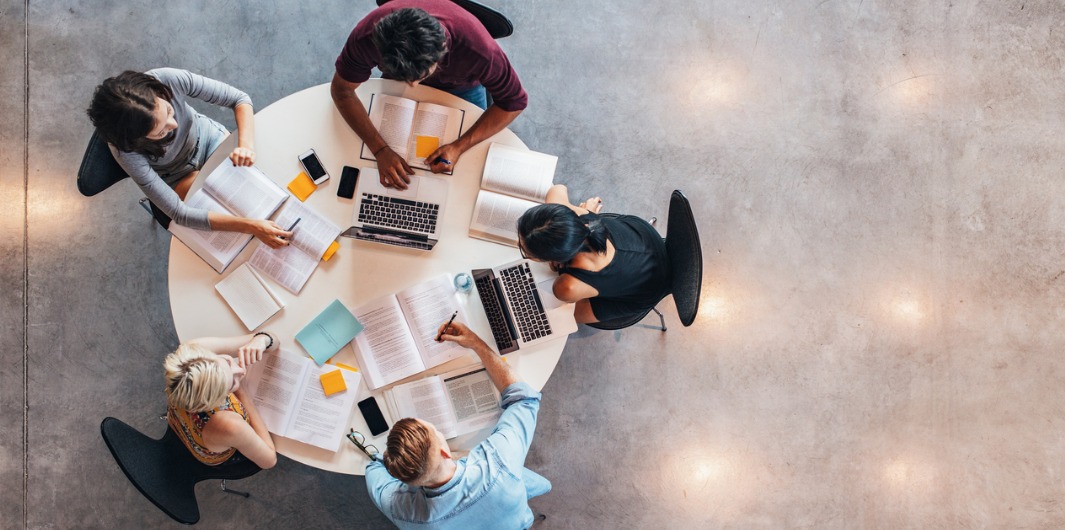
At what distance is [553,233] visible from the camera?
1899mm

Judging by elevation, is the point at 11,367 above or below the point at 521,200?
below

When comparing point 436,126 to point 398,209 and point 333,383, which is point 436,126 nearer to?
point 398,209

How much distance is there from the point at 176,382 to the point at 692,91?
2.66 meters

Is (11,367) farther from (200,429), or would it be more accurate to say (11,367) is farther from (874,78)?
(874,78)

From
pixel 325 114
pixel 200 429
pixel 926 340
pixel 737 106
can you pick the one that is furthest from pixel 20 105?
pixel 926 340

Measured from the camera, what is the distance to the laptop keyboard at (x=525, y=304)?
7.24 ft

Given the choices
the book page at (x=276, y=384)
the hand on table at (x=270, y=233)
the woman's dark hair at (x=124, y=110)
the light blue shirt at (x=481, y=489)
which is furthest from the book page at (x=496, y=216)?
the woman's dark hair at (x=124, y=110)

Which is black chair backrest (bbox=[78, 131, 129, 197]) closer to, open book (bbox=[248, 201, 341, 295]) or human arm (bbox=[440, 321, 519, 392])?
open book (bbox=[248, 201, 341, 295])

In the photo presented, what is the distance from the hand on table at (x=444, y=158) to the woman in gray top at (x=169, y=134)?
57 cm

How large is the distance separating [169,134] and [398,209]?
2.92ft

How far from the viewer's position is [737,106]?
3.20 meters

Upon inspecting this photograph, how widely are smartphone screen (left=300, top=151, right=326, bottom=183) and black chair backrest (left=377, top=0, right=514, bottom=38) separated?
0.63 meters

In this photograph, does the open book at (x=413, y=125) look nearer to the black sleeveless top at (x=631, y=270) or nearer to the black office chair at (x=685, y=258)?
the black sleeveless top at (x=631, y=270)

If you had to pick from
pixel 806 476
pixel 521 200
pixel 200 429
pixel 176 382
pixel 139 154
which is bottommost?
pixel 806 476
